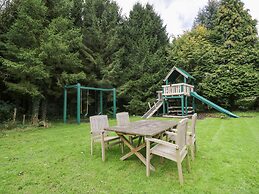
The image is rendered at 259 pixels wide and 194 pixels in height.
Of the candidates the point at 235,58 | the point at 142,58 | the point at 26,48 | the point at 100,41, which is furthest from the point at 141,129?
the point at 235,58

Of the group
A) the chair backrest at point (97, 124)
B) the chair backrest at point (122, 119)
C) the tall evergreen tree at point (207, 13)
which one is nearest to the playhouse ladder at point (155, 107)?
the chair backrest at point (122, 119)

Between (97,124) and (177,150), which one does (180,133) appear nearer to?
(177,150)

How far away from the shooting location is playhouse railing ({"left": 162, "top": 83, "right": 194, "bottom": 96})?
39.7 feet

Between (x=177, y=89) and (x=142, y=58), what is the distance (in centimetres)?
450

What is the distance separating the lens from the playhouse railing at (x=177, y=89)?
476 inches

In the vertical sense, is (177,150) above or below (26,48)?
below

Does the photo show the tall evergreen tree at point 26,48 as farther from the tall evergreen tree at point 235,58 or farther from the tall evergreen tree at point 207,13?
the tall evergreen tree at point 207,13

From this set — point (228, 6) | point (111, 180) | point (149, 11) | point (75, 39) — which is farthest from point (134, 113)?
point (228, 6)

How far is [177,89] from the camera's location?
1234 cm

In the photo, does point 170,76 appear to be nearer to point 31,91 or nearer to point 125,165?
point 31,91

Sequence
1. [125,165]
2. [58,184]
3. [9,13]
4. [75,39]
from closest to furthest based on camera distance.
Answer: [58,184] → [125,165] → [9,13] → [75,39]

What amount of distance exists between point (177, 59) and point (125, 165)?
13.7m

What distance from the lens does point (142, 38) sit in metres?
15.3

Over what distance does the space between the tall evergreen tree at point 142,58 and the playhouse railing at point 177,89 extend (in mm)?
1763
